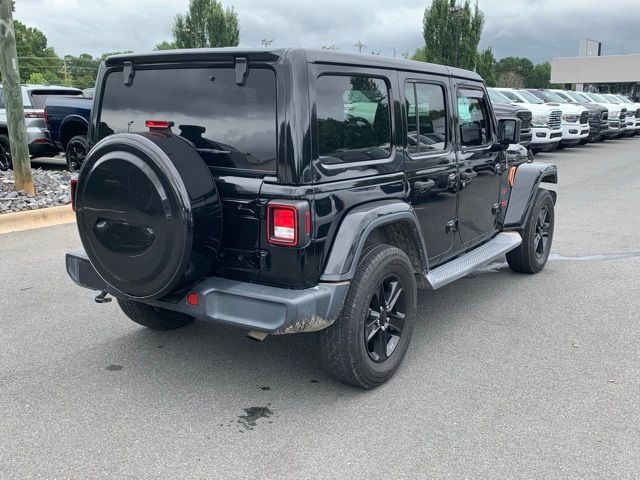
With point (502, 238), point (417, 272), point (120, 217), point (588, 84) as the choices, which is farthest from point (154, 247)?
point (588, 84)

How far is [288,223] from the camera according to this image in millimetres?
3049

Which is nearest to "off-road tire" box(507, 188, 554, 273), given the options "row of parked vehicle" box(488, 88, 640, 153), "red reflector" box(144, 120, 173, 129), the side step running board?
the side step running board

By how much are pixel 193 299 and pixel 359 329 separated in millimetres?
894

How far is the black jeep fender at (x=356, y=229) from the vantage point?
3195 mm

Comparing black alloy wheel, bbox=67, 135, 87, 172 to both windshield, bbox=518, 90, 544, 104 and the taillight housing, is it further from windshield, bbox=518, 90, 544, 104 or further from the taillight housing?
windshield, bbox=518, 90, 544, 104

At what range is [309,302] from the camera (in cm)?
304

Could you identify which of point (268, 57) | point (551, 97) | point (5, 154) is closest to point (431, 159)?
point (268, 57)

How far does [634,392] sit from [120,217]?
301 centimetres

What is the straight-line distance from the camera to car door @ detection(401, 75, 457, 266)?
154 inches

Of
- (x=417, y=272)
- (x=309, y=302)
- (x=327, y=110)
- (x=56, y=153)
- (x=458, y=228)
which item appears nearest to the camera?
(x=309, y=302)

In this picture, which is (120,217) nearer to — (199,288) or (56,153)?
(199,288)

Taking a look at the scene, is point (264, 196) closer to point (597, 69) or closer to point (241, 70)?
point (241, 70)

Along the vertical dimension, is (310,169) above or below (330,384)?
above

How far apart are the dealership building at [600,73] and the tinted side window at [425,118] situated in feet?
220
